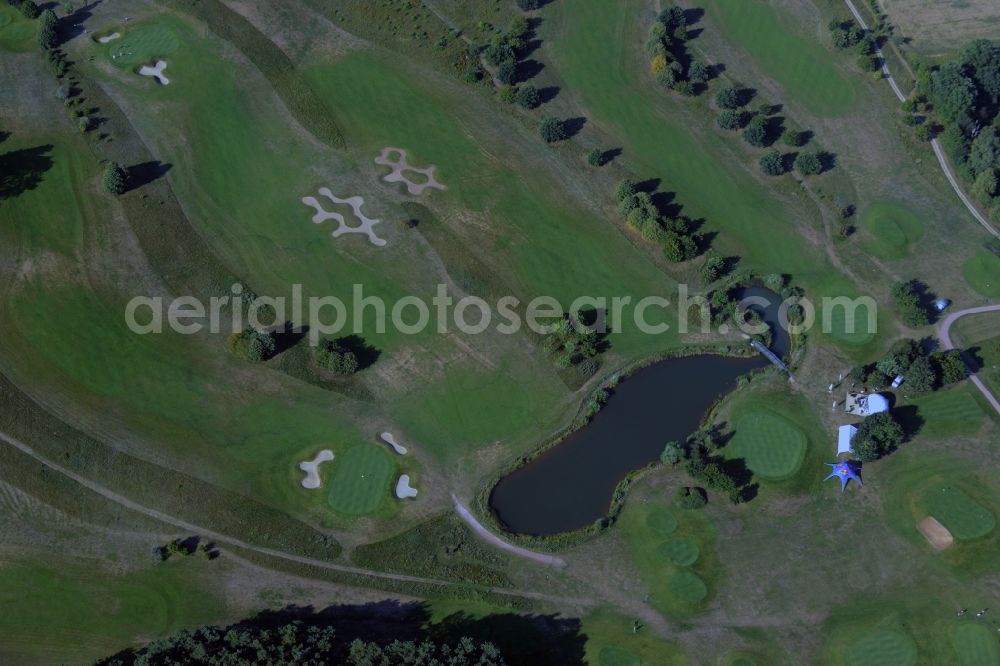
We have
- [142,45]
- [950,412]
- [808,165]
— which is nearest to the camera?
[950,412]

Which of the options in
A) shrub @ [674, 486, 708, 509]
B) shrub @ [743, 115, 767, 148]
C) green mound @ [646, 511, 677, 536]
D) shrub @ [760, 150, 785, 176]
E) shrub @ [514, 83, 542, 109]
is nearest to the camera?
green mound @ [646, 511, 677, 536]

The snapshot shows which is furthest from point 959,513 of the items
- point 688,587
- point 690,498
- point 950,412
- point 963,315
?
point 688,587

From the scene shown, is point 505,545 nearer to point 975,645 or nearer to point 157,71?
point 975,645

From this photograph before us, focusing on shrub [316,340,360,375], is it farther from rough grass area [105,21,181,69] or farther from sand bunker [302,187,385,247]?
rough grass area [105,21,181,69]

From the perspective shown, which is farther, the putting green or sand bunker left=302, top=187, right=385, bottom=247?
sand bunker left=302, top=187, right=385, bottom=247

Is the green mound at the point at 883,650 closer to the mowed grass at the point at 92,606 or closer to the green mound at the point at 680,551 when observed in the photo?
the green mound at the point at 680,551

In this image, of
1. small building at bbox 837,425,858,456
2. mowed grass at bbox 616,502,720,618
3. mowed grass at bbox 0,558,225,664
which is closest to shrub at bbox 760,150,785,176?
small building at bbox 837,425,858,456

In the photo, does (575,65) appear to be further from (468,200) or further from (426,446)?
(426,446)
